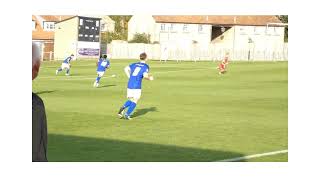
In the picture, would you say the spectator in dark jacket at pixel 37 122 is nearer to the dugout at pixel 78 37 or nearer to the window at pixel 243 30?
the dugout at pixel 78 37

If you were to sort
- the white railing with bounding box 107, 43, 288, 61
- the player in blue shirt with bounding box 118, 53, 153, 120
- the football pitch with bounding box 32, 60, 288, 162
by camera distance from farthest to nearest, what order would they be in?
the white railing with bounding box 107, 43, 288, 61 → the player in blue shirt with bounding box 118, 53, 153, 120 → the football pitch with bounding box 32, 60, 288, 162

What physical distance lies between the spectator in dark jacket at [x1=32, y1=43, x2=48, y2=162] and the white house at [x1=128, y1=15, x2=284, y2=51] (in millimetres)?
20797

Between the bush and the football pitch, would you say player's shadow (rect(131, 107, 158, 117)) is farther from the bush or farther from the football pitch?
the bush

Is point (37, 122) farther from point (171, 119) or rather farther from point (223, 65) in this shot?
point (223, 65)

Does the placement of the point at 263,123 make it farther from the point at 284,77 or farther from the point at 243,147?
the point at 284,77

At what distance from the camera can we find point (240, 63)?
39.9 meters

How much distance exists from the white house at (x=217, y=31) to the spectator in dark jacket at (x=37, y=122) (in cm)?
2080

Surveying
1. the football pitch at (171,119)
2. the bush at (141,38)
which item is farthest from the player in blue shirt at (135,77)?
the bush at (141,38)

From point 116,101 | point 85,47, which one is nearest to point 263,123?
point 116,101

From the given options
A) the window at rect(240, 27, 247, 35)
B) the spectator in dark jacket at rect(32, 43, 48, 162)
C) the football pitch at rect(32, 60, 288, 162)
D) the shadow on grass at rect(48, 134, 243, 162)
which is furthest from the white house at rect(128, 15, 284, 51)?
the spectator in dark jacket at rect(32, 43, 48, 162)

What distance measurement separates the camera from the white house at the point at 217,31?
2930cm

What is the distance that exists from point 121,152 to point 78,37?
17971mm

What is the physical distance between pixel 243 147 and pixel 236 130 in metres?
2.40

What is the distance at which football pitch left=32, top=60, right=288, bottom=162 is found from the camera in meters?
12.2
